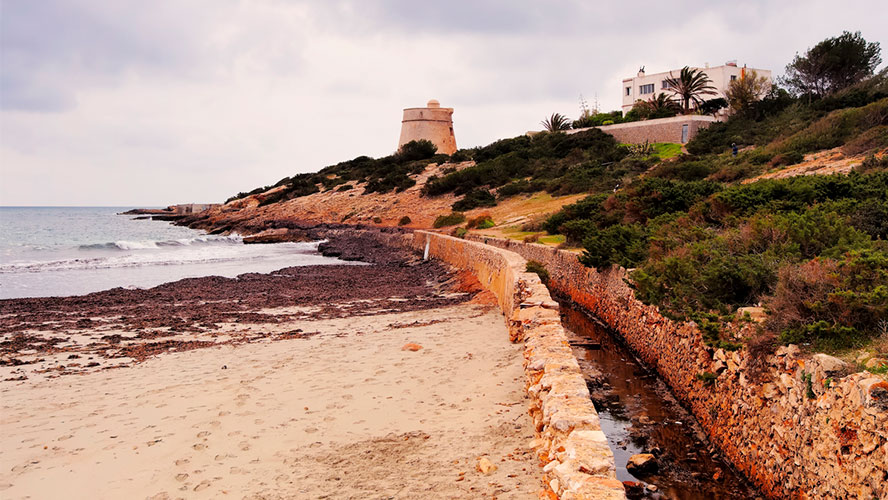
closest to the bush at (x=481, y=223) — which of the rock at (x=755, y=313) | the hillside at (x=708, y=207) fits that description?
the hillside at (x=708, y=207)

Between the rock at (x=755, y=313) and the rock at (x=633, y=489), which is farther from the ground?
the rock at (x=755, y=313)

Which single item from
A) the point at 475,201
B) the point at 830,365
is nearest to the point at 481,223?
the point at 475,201

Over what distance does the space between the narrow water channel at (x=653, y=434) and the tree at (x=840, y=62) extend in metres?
39.5

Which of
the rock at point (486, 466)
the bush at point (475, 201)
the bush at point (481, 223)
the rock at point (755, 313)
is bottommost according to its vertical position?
the rock at point (486, 466)

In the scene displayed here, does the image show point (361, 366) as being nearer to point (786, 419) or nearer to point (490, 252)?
point (786, 419)

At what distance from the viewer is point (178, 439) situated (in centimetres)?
654

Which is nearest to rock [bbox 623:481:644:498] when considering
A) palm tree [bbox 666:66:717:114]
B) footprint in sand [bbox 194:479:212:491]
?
footprint in sand [bbox 194:479:212:491]

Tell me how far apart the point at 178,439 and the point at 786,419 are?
18.4 feet

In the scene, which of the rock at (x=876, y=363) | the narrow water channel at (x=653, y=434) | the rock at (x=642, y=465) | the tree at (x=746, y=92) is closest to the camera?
the rock at (x=876, y=363)

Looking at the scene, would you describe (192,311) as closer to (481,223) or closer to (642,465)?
(642,465)

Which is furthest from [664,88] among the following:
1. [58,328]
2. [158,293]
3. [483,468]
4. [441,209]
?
[483,468]

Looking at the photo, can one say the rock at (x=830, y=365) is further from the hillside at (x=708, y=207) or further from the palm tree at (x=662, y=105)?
the palm tree at (x=662, y=105)

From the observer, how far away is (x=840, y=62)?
4197cm

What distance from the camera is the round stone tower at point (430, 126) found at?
67.1 m
